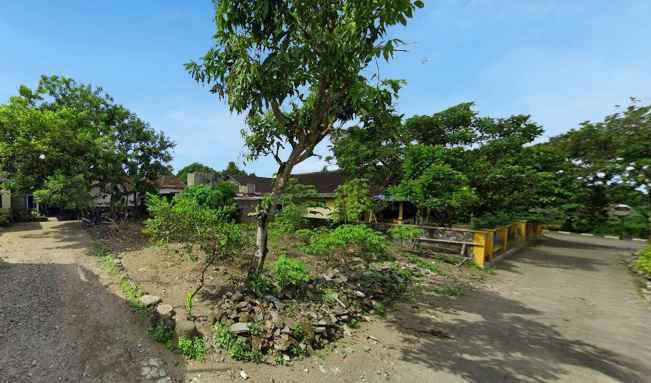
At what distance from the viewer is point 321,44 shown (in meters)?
4.15

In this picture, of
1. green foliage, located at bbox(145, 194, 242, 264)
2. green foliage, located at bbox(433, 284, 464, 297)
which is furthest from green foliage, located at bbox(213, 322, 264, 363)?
green foliage, located at bbox(433, 284, 464, 297)

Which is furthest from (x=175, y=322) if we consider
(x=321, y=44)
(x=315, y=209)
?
(x=315, y=209)

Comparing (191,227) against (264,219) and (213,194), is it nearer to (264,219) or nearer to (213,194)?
(264,219)

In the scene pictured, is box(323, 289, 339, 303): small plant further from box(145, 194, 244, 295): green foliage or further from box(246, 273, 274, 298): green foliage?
box(145, 194, 244, 295): green foliage

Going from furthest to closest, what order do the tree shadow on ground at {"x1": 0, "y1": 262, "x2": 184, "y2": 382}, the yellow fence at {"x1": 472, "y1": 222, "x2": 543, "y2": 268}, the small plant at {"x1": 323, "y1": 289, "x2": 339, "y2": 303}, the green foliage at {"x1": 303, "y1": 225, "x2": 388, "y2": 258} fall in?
the yellow fence at {"x1": 472, "y1": 222, "x2": 543, "y2": 268} < the green foliage at {"x1": 303, "y1": 225, "x2": 388, "y2": 258} < the small plant at {"x1": 323, "y1": 289, "x2": 339, "y2": 303} < the tree shadow on ground at {"x1": 0, "y1": 262, "x2": 184, "y2": 382}

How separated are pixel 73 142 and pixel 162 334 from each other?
1099 centimetres

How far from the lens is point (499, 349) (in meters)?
4.39

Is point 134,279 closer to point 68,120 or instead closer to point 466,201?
point 68,120

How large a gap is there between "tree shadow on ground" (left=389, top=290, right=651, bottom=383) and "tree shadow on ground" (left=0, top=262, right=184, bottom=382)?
3828mm

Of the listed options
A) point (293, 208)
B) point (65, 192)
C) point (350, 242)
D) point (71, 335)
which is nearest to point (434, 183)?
point (350, 242)

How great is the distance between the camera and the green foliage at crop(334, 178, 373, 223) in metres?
11.6

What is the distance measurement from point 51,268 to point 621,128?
75.9 feet

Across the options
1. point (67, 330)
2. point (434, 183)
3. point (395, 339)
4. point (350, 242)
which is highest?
A: point (434, 183)

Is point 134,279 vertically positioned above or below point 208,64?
below
